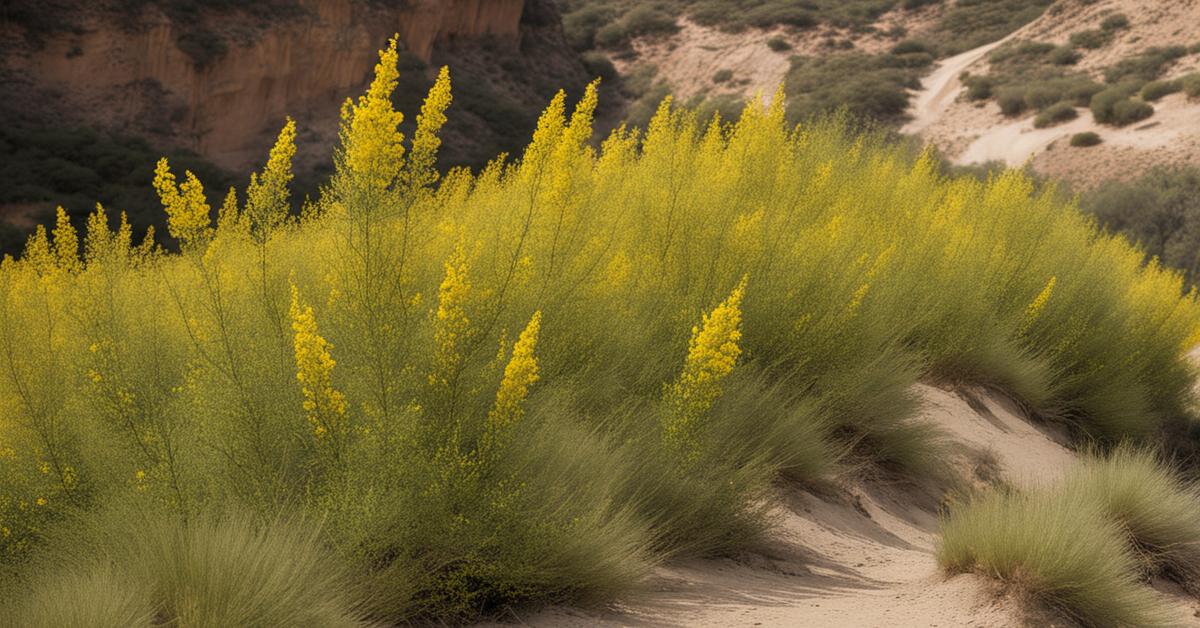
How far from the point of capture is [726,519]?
16.4ft

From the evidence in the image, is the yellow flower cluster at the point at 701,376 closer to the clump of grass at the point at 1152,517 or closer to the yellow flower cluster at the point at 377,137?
the yellow flower cluster at the point at 377,137

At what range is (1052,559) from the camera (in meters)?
4.39

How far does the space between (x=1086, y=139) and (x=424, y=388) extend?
125 feet

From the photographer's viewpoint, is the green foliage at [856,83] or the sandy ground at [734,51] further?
the sandy ground at [734,51]

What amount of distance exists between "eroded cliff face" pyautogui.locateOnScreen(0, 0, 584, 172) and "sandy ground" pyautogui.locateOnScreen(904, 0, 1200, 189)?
1875 centimetres

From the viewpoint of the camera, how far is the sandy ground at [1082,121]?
3556 cm

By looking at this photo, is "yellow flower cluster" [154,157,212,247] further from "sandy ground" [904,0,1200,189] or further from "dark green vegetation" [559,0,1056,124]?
"dark green vegetation" [559,0,1056,124]

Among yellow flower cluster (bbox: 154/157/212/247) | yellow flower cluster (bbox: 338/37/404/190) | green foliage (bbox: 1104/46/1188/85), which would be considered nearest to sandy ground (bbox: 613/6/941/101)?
green foliage (bbox: 1104/46/1188/85)

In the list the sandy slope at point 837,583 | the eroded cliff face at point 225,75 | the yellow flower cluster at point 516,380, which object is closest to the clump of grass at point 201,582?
the yellow flower cluster at point 516,380

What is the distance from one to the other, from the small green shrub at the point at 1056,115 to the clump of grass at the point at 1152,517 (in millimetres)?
37007

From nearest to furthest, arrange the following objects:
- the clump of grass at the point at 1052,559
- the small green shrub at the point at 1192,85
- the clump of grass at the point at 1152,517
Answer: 1. the clump of grass at the point at 1052,559
2. the clump of grass at the point at 1152,517
3. the small green shrub at the point at 1192,85

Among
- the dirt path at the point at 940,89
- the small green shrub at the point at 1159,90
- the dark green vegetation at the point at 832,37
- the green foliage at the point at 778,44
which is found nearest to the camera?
the small green shrub at the point at 1159,90

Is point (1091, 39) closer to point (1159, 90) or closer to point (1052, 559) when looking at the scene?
point (1159, 90)

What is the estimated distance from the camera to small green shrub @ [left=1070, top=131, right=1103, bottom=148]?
37531 millimetres
